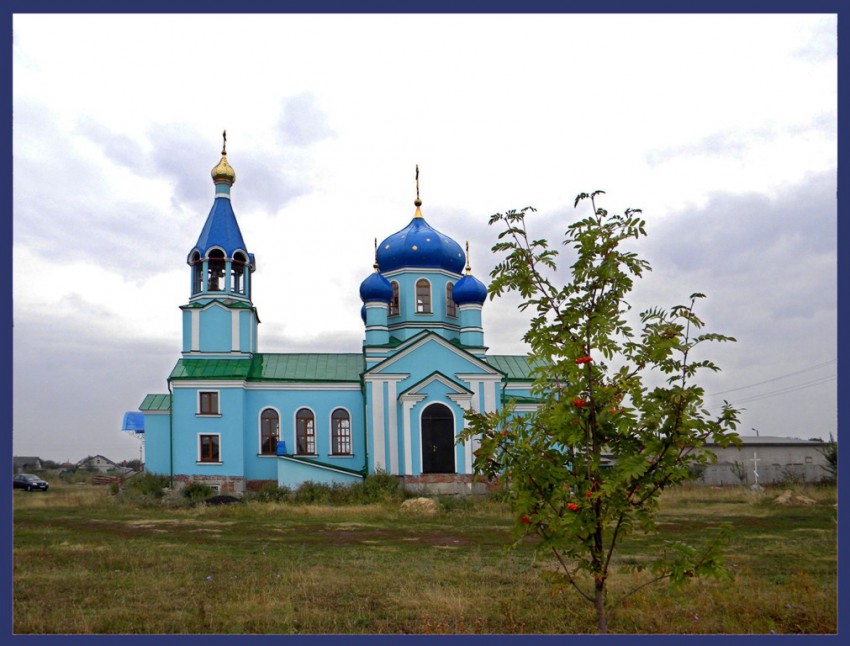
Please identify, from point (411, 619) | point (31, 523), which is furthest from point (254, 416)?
point (411, 619)

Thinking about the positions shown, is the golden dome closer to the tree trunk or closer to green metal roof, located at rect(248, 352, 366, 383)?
green metal roof, located at rect(248, 352, 366, 383)

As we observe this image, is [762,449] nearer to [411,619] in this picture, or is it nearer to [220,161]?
[220,161]

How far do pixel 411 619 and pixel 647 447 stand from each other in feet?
13.3

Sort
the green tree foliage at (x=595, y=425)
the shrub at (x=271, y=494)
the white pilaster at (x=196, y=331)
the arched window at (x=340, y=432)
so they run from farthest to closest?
1. the arched window at (x=340, y=432)
2. the white pilaster at (x=196, y=331)
3. the shrub at (x=271, y=494)
4. the green tree foliage at (x=595, y=425)

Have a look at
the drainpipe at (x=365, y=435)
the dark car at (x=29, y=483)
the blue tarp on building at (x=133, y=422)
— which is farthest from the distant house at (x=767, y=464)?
the dark car at (x=29, y=483)

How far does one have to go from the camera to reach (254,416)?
29359 mm

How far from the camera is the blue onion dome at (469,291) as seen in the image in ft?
101

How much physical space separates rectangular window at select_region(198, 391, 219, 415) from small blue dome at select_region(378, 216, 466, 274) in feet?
30.1

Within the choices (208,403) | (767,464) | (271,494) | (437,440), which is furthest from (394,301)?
(767,464)

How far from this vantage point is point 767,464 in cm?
4062

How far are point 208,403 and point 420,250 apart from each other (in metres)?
10.8

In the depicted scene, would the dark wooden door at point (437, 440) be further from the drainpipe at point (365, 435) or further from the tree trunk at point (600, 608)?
the tree trunk at point (600, 608)

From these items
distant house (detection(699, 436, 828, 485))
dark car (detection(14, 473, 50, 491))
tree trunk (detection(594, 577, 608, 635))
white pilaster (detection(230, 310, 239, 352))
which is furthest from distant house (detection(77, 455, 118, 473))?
tree trunk (detection(594, 577, 608, 635))

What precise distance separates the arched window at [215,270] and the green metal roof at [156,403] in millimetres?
5093
